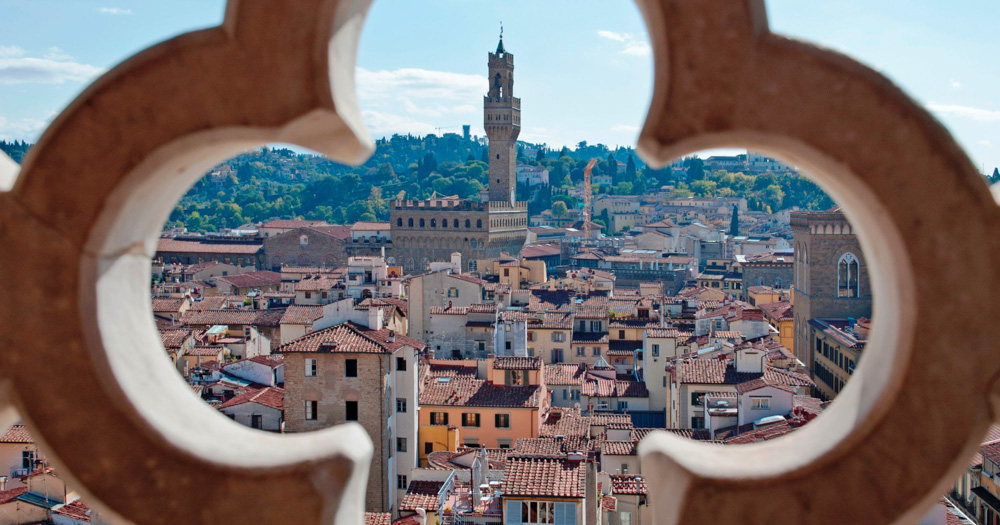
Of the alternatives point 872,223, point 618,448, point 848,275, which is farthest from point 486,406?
point 872,223

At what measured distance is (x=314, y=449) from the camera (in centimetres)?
109

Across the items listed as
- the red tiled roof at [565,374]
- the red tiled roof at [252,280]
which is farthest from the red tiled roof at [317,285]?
the red tiled roof at [252,280]

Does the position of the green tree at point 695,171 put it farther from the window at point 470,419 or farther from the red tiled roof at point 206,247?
the window at point 470,419

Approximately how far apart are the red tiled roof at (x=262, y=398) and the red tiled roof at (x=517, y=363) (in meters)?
3.76

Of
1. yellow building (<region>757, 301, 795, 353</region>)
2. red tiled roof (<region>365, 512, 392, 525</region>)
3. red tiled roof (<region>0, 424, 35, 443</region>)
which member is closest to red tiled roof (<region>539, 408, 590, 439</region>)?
red tiled roof (<region>365, 512, 392, 525</region>)

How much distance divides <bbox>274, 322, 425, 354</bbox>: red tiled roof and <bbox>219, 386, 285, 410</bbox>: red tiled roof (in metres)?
0.72

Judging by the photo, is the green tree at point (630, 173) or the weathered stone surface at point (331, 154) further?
the green tree at point (630, 173)

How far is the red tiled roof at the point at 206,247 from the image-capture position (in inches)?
1806

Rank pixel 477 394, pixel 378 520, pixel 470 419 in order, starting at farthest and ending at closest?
pixel 477 394 < pixel 470 419 < pixel 378 520

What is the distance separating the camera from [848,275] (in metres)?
24.6

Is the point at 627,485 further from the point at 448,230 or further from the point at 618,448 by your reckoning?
the point at 448,230

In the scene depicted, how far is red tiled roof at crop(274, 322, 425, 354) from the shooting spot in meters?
13.4

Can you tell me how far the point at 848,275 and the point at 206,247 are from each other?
30991mm

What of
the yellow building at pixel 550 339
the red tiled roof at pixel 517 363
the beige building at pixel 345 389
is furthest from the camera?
the yellow building at pixel 550 339
